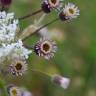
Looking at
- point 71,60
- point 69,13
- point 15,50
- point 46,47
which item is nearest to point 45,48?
point 46,47

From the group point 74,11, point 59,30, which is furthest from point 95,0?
point 74,11

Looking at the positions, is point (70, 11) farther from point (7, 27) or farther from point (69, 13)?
point (7, 27)

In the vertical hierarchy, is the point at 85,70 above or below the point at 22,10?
below

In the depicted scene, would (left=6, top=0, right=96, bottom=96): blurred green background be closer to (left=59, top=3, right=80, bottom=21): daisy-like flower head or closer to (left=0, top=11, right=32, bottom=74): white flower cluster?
(left=59, top=3, right=80, bottom=21): daisy-like flower head

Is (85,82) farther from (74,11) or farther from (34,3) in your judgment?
(74,11)

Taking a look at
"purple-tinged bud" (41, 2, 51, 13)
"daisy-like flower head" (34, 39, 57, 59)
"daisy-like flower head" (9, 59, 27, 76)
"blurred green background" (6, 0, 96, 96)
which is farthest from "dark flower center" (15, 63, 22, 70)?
"blurred green background" (6, 0, 96, 96)
